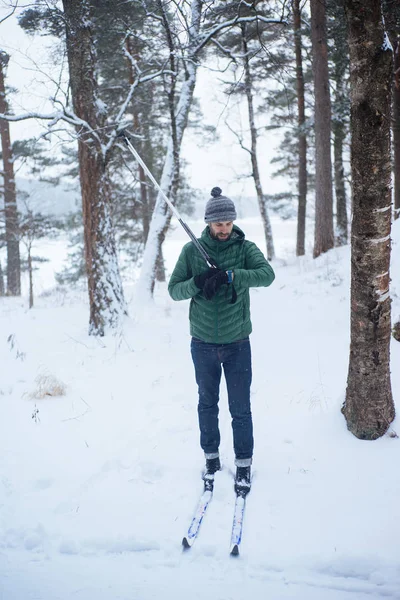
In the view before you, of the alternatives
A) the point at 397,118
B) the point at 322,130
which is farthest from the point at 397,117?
the point at 322,130

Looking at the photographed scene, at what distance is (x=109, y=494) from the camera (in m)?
3.14

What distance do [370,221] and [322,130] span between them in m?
8.34

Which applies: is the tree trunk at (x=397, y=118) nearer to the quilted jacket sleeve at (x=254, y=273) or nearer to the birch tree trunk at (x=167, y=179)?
the birch tree trunk at (x=167, y=179)

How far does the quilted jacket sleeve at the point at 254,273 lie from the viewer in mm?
2938

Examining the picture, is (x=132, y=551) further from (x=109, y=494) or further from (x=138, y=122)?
(x=138, y=122)

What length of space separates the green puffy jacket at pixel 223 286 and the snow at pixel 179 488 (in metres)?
1.27

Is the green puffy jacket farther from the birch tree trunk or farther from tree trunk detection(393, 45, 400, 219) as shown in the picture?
tree trunk detection(393, 45, 400, 219)

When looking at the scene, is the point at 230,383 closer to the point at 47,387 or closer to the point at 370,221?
the point at 370,221

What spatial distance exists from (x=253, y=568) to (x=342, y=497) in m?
0.90

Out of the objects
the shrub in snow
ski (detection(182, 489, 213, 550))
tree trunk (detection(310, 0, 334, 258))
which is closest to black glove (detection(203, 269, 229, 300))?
ski (detection(182, 489, 213, 550))

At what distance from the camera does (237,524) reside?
8.92 ft

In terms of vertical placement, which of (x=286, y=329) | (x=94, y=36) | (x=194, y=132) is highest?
(x=194, y=132)

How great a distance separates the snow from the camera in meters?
2.38

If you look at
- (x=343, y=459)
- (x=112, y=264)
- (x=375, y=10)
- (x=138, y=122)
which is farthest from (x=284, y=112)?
(x=343, y=459)
